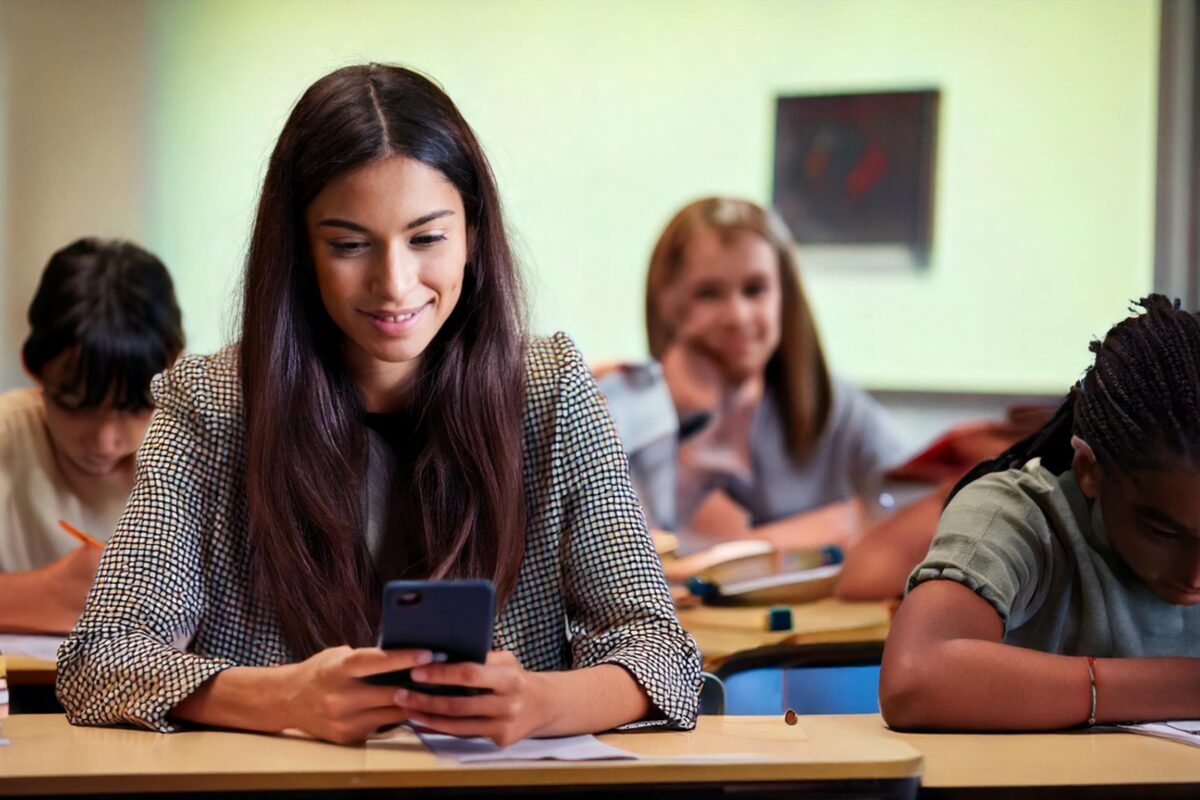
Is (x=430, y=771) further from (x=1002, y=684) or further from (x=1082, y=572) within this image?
(x=1082, y=572)

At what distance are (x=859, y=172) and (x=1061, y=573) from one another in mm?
3208

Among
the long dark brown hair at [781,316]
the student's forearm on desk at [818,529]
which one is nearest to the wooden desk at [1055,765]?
the student's forearm on desk at [818,529]

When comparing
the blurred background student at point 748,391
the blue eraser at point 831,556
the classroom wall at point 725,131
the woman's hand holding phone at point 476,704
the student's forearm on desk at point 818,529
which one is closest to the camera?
the woman's hand holding phone at point 476,704

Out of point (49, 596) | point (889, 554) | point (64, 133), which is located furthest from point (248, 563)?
point (64, 133)

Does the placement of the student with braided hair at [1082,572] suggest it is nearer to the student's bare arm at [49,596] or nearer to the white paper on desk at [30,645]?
the white paper on desk at [30,645]

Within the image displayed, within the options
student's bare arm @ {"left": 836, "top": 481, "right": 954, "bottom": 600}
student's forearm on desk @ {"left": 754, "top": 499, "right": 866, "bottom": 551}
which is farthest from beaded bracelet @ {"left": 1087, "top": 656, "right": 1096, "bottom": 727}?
student's forearm on desk @ {"left": 754, "top": 499, "right": 866, "bottom": 551}

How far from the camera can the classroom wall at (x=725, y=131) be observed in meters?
4.46

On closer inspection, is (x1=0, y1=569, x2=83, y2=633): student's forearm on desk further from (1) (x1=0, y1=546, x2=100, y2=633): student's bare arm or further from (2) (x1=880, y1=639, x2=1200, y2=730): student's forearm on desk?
(2) (x1=880, y1=639, x2=1200, y2=730): student's forearm on desk

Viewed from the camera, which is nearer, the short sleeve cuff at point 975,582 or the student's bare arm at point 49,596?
the short sleeve cuff at point 975,582

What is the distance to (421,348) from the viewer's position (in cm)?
156

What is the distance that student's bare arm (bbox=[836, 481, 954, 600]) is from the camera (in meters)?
2.45

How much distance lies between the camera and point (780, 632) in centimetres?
216

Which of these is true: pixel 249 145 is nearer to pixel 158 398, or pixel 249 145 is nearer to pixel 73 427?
pixel 73 427

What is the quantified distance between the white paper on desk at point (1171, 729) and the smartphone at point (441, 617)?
670mm
